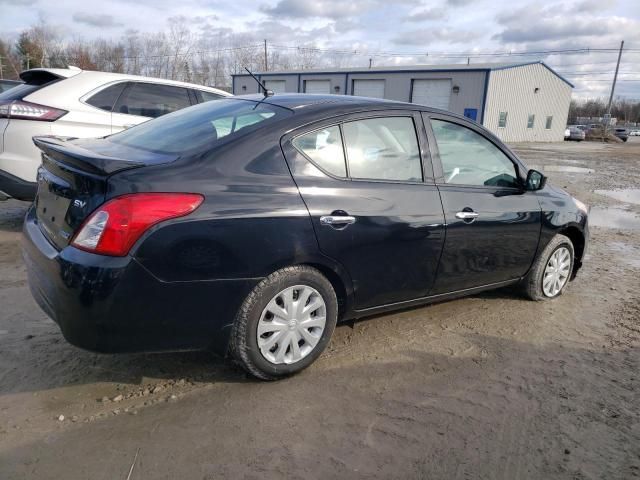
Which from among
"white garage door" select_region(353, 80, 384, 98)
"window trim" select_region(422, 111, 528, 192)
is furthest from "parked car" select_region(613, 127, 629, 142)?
"window trim" select_region(422, 111, 528, 192)

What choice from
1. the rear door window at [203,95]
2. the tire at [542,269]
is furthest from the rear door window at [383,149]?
the rear door window at [203,95]

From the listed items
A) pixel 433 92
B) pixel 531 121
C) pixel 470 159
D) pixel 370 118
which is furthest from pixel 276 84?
pixel 370 118

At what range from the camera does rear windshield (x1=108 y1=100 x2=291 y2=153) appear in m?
2.83

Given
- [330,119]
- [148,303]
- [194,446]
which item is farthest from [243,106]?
[194,446]

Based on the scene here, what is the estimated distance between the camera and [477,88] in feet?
109

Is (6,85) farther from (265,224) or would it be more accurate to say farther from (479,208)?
(479,208)

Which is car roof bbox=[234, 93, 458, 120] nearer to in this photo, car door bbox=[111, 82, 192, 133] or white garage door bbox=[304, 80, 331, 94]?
car door bbox=[111, 82, 192, 133]

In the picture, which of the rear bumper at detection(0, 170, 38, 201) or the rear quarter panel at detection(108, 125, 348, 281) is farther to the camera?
the rear bumper at detection(0, 170, 38, 201)

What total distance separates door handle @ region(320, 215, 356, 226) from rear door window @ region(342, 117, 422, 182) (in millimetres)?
295

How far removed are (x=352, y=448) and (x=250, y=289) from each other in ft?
3.08

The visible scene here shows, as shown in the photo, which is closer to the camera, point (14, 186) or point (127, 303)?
point (127, 303)

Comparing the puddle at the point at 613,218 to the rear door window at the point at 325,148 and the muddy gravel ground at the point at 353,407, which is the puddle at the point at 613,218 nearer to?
the muddy gravel ground at the point at 353,407

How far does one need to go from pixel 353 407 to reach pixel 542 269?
243 cm

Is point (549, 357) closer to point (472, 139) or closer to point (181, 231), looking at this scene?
point (472, 139)
